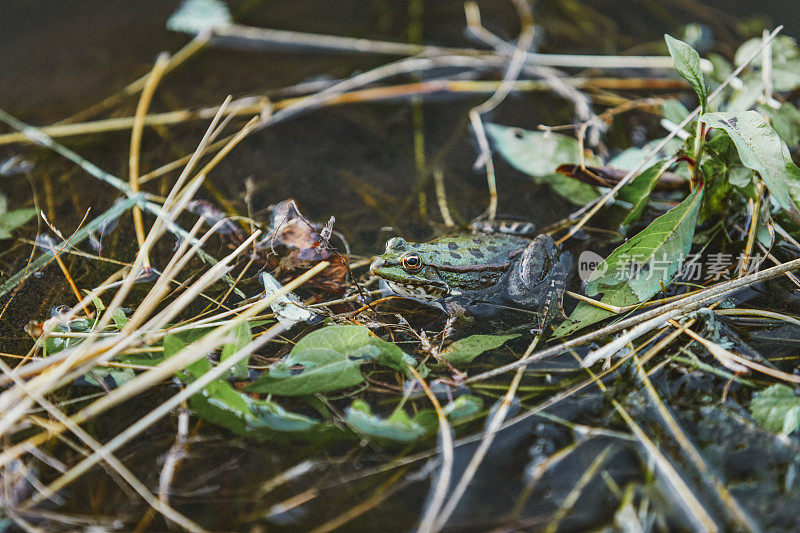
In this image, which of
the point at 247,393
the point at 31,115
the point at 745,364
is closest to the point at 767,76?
the point at 745,364

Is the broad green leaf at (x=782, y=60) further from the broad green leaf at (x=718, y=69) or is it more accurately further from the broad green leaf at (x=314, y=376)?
the broad green leaf at (x=314, y=376)

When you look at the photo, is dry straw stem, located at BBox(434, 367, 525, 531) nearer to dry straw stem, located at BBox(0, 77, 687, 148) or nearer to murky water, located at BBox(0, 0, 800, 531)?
murky water, located at BBox(0, 0, 800, 531)

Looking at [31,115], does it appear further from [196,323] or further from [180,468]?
[180,468]

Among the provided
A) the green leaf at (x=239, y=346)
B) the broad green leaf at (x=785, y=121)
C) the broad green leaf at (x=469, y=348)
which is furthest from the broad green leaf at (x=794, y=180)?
the green leaf at (x=239, y=346)

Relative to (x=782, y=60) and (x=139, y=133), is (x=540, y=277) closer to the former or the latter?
(x=782, y=60)

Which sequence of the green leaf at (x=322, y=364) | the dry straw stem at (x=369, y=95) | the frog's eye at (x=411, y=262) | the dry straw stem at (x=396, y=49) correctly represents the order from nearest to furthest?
1. the green leaf at (x=322, y=364)
2. the frog's eye at (x=411, y=262)
3. the dry straw stem at (x=369, y=95)
4. the dry straw stem at (x=396, y=49)

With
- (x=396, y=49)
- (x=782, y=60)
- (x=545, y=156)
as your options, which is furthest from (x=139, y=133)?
(x=782, y=60)
